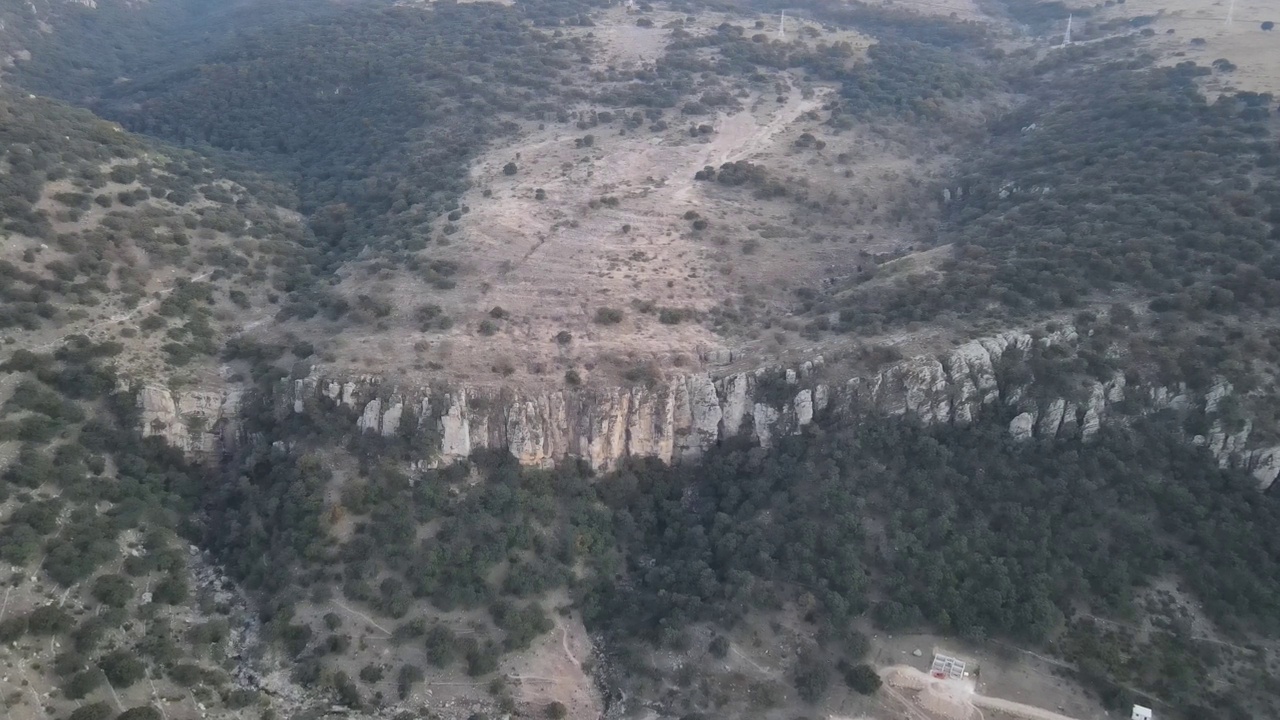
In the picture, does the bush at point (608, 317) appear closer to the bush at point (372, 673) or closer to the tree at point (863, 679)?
the bush at point (372, 673)

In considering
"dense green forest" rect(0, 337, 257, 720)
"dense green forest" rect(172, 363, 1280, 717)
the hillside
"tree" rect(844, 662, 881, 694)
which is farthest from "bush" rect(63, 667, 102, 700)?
"tree" rect(844, 662, 881, 694)

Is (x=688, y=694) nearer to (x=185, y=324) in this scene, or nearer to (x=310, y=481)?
(x=310, y=481)

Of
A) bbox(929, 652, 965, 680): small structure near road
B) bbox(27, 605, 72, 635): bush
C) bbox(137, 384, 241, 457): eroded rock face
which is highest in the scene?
bbox(137, 384, 241, 457): eroded rock face

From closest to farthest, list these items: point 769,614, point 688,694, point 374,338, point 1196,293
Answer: point 688,694 < point 769,614 < point 1196,293 < point 374,338

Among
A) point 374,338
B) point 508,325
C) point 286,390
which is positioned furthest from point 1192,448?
point 286,390

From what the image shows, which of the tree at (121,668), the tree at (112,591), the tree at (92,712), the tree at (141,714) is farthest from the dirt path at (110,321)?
the tree at (141,714)

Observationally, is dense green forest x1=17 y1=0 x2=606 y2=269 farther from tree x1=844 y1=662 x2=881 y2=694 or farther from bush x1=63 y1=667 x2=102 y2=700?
tree x1=844 y1=662 x2=881 y2=694
